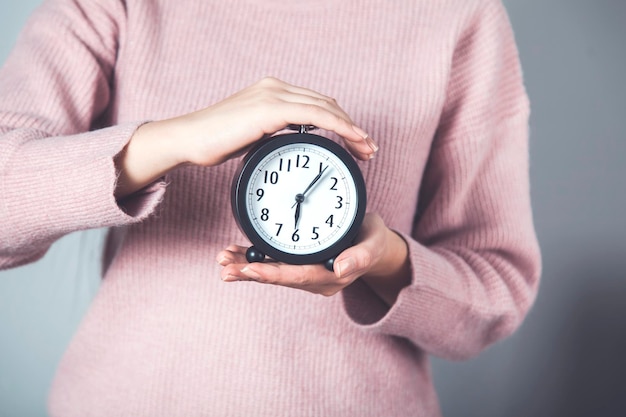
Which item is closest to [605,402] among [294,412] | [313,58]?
[294,412]

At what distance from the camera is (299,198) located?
0.74 m

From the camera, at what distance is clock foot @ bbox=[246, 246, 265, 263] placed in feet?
2.34

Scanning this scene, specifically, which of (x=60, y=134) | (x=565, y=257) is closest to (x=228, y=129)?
(x=60, y=134)

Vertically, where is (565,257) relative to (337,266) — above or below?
below

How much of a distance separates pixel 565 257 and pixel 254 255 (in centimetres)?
112

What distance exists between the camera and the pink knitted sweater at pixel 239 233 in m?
0.89

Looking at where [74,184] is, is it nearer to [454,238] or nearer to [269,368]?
[269,368]

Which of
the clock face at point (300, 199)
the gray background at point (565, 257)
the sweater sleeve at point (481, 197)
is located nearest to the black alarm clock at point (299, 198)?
the clock face at point (300, 199)

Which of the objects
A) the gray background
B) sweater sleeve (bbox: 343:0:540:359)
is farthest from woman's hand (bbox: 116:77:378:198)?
the gray background

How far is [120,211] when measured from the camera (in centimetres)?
74

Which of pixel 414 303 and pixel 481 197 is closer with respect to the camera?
pixel 414 303

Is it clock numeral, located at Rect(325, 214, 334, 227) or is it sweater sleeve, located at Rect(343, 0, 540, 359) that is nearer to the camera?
clock numeral, located at Rect(325, 214, 334, 227)

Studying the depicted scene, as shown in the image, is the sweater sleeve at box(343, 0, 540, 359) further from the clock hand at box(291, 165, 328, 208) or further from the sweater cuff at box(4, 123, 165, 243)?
the sweater cuff at box(4, 123, 165, 243)

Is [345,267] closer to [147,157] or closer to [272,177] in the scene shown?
[272,177]
